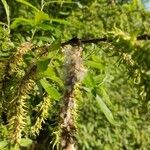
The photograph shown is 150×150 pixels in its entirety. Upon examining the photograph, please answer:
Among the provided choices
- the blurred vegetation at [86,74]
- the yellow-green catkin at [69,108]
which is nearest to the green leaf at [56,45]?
the blurred vegetation at [86,74]

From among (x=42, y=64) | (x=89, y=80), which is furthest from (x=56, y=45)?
(x=89, y=80)

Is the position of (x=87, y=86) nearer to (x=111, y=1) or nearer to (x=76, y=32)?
(x=76, y=32)

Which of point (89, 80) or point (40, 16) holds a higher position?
point (40, 16)

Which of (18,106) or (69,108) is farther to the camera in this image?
(18,106)

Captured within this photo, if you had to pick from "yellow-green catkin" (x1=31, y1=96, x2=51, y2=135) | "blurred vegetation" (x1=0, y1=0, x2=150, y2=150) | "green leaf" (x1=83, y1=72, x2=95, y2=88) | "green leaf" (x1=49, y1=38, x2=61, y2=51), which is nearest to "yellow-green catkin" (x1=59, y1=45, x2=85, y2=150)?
"blurred vegetation" (x1=0, y1=0, x2=150, y2=150)

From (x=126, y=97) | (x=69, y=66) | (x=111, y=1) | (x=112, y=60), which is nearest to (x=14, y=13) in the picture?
(x=111, y=1)

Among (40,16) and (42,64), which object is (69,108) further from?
(40,16)

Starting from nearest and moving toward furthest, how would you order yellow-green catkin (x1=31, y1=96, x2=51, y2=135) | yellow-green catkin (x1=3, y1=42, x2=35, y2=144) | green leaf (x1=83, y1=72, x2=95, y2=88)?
yellow-green catkin (x1=3, y1=42, x2=35, y2=144)
yellow-green catkin (x1=31, y1=96, x2=51, y2=135)
green leaf (x1=83, y1=72, x2=95, y2=88)

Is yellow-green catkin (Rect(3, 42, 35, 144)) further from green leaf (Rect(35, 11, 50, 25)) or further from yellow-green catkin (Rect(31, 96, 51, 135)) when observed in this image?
green leaf (Rect(35, 11, 50, 25))
